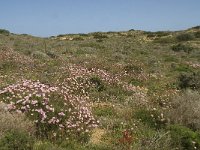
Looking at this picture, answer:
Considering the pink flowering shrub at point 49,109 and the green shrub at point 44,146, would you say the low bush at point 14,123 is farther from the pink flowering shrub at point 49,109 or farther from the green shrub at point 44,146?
the green shrub at point 44,146

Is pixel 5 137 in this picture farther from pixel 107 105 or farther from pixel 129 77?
pixel 129 77

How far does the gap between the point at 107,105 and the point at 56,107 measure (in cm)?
279

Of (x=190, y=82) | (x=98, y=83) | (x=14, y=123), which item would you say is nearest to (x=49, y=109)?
(x=14, y=123)

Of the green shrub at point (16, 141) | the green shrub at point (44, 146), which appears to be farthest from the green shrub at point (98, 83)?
the green shrub at point (16, 141)

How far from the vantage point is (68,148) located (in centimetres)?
807

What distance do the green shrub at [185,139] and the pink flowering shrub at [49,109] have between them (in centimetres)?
173

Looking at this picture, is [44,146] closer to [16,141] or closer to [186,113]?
[16,141]

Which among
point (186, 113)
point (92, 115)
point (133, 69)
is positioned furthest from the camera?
point (133, 69)

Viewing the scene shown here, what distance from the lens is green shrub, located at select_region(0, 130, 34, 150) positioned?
24.1 ft

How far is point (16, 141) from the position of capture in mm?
7461

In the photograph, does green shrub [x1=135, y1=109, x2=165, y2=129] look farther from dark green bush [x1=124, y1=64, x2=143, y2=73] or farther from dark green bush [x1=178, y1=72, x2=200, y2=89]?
dark green bush [x1=124, y1=64, x2=143, y2=73]

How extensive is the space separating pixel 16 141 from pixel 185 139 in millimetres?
3551

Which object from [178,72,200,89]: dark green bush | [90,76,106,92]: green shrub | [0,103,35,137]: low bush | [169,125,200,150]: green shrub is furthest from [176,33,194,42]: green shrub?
[0,103,35,137]: low bush

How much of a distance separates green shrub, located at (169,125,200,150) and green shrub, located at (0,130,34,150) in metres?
3.00
